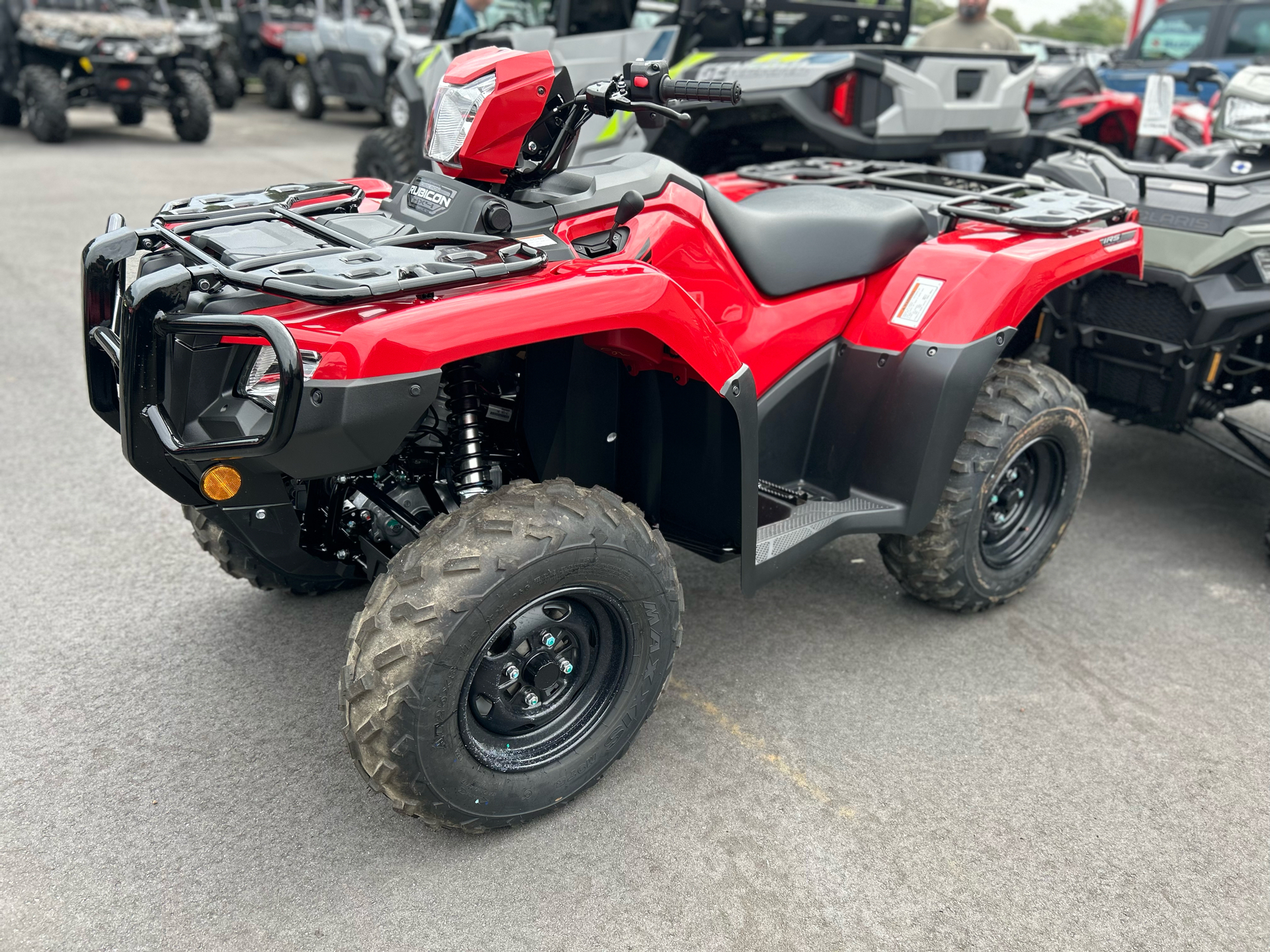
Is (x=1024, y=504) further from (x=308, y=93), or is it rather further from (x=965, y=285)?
(x=308, y=93)

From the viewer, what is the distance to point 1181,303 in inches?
147

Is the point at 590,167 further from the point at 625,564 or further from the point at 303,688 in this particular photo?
the point at 303,688

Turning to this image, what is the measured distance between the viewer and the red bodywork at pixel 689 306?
1.95 meters

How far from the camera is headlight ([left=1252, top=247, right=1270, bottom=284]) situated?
11.8 ft

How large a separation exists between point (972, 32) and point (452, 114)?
659cm

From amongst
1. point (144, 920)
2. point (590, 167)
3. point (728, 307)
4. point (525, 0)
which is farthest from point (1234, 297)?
point (525, 0)

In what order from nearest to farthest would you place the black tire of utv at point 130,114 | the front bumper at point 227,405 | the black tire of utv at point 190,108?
the front bumper at point 227,405 < the black tire of utv at point 190,108 < the black tire of utv at point 130,114

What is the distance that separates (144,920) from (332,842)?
41 cm

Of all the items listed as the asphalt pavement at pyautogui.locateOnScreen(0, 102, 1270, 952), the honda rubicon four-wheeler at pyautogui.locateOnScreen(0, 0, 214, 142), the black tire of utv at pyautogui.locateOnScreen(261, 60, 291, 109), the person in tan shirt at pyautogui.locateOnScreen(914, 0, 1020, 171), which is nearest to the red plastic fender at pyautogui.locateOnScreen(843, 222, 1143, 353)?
the asphalt pavement at pyautogui.locateOnScreen(0, 102, 1270, 952)

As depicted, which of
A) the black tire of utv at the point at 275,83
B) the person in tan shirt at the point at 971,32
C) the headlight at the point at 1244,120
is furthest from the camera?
the black tire of utv at the point at 275,83

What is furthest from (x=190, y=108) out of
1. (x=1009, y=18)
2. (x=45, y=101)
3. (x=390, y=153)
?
(x=1009, y=18)

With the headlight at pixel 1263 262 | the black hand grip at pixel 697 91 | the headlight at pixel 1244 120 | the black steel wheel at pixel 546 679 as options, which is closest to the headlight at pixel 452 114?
the black hand grip at pixel 697 91

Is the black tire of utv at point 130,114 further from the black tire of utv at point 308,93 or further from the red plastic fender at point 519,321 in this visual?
the red plastic fender at point 519,321

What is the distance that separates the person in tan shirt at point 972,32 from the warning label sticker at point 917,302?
554cm
